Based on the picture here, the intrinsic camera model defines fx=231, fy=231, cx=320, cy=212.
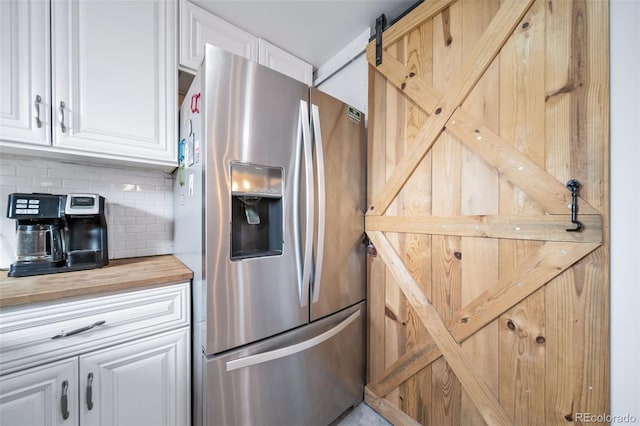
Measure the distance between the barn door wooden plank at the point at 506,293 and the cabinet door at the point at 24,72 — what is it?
199 cm

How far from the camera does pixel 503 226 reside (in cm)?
96

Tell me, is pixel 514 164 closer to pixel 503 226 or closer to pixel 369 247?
pixel 503 226

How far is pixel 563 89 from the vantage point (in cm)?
84

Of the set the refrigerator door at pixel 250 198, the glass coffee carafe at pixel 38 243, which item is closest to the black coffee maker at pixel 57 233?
the glass coffee carafe at pixel 38 243

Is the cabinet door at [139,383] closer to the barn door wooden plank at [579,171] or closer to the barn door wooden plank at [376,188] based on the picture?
the barn door wooden plank at [376,188]

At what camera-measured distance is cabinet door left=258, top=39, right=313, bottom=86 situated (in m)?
1.57

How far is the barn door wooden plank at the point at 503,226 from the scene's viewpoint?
79cm

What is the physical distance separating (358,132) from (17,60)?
155cm

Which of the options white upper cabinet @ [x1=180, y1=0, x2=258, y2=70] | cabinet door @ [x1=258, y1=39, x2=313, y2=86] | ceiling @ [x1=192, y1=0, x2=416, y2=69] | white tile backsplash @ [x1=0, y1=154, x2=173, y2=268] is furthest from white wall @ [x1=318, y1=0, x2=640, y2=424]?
white tile backsplash @ [x1=0, y1=154, x2=173, y2=268]

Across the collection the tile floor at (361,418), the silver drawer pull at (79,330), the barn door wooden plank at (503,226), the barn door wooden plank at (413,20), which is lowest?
the tile floor at (361,418)

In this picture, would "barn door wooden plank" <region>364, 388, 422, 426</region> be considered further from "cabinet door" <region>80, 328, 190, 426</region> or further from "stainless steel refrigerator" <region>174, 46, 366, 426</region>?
"cabinet door" <region>80, 328, 190, 426</region>

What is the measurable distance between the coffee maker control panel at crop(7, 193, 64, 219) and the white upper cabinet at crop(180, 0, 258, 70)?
90cm

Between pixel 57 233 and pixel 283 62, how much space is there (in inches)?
64.2

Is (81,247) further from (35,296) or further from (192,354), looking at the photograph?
(192,354)
